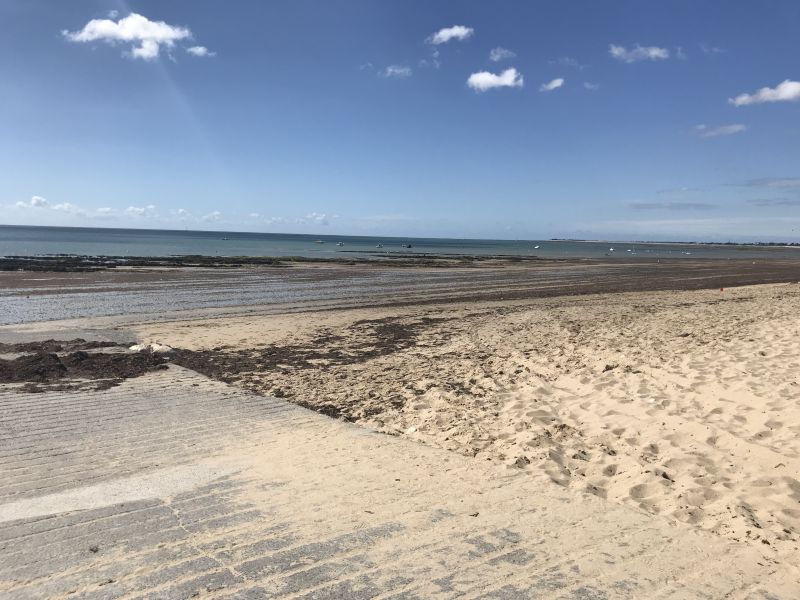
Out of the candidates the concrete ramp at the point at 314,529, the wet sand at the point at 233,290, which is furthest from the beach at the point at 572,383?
the wet sand at the point at 233,290

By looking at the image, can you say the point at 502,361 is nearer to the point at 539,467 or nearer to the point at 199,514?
the point at 539,467

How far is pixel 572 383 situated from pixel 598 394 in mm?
668

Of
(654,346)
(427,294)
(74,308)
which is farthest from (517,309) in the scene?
(74,308)

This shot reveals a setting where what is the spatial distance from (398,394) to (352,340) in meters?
4.92

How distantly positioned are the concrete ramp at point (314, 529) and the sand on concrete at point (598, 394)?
1.72ft

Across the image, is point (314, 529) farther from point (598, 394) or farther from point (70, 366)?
point (70, 366)

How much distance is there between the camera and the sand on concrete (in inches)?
186

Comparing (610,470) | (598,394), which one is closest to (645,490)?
(610,470)

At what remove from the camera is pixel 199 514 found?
4168 mm

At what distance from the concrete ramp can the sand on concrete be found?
52 cm

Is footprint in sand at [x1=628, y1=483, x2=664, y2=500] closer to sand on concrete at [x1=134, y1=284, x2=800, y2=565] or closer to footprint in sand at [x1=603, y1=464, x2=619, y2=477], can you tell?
sand on concrete at [x1=134, y1=284, x2=800, y2=565]

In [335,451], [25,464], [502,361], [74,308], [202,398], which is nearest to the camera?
[25,464]

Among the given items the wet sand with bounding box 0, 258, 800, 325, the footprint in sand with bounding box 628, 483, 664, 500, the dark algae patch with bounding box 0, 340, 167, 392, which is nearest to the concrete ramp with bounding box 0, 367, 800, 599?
the footprint in sand with bounding box 628, 483, 664, 500

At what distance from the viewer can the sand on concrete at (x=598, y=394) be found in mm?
4727
